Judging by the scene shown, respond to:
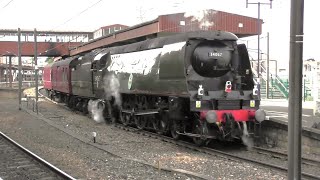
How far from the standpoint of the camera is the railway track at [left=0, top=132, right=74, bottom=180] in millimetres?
8258

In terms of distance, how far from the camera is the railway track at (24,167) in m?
8.26

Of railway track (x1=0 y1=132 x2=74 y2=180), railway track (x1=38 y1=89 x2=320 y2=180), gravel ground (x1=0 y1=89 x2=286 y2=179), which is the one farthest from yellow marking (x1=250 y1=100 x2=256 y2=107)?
railway track (x1=0 y1=132 x2=74 y2=180)

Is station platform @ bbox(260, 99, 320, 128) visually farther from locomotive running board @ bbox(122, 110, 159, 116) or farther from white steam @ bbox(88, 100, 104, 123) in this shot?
white steam @ bbox(88, 100, 104, 123)

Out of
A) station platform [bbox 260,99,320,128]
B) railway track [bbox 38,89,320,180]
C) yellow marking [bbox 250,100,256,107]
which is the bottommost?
railway track [bbox 38,89,320,180]

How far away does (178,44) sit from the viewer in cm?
1195

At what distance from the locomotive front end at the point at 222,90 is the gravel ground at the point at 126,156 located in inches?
41.1

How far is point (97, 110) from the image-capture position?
19.4m

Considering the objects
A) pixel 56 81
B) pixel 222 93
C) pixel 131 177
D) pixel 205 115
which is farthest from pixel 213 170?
pixel 56 81

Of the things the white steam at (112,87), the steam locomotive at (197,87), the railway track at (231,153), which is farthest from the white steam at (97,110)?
the railway track at (231,153)

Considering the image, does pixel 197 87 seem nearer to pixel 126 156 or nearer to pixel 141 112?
pixel 126 156

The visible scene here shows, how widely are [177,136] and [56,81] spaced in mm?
19542

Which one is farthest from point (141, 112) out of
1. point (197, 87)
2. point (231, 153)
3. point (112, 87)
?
point (231, 153)

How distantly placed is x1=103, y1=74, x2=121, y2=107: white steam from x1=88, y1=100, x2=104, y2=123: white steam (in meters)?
1.24

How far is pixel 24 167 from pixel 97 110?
33.6 feet
